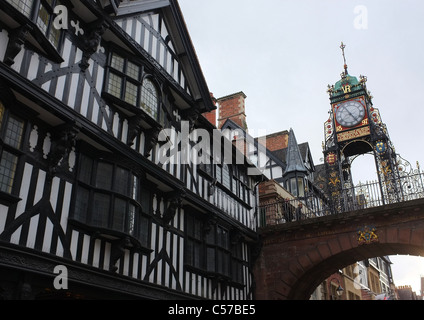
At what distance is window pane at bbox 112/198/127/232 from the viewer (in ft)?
28.5

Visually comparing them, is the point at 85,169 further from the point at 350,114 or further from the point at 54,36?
the point at 350,114

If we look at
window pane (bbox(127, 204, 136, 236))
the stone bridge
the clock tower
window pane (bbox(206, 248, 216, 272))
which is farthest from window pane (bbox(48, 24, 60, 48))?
the clock tower

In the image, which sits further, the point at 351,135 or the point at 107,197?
the point at 351,135

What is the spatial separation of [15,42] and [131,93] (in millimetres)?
3258

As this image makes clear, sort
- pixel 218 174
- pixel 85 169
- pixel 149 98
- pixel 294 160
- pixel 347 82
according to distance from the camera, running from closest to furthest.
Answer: pixel 85 169
pixel 149 98
pixel 218 174
pixel 347 82
pixel 294 160

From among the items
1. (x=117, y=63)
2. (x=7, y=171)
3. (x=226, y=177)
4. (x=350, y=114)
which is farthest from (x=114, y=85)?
(x=350, y=114)

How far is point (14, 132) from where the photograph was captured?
743cm

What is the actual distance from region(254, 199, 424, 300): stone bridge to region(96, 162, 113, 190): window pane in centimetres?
881

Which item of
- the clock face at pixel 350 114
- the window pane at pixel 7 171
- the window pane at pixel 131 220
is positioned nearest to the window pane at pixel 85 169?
the window pane at pixel 131 220

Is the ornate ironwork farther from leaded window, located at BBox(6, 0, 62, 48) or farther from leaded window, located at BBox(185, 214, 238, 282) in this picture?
leaded window, located at BBox(6, 0, 62, 48)

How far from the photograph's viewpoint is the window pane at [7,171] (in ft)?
22.8

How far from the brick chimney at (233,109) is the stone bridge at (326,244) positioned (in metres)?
11.7

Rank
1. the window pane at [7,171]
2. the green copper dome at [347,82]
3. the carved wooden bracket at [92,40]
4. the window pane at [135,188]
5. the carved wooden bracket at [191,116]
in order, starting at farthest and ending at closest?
1. the green copper dome at [347,82]
2. the carved wooden bracket at [191,116]
3. the window pane at [135,188]
4. the carved wooden bracket at [92,40]
5. the window pane at [7,171]

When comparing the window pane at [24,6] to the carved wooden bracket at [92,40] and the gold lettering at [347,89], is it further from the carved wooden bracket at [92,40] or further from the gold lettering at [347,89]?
the gold lettering at [347,89]
